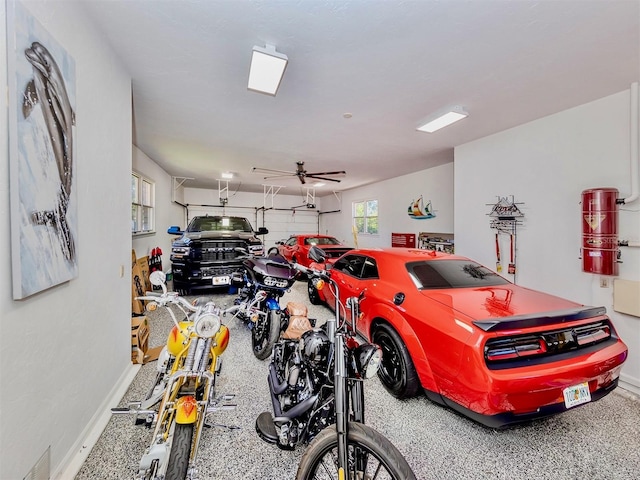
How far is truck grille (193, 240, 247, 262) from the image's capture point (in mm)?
4691

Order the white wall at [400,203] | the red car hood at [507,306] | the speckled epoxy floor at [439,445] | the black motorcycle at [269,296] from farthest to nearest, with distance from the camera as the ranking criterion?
the white wall at [400,203]
the black motorcycle at [269,296]
the red car hood at [507,306]
the speckled epoxy floor at [439,445]

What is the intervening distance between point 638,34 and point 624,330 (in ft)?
9.08

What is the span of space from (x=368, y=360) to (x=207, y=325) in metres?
0.85

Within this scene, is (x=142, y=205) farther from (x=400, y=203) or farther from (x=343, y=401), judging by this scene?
(x=400, y=203)

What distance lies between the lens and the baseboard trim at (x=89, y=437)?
1.47 m

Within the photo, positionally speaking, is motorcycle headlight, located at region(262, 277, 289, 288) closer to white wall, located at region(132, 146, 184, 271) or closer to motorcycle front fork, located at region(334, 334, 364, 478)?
motorcycle front fork, located at region(334, 334, 364, 478)

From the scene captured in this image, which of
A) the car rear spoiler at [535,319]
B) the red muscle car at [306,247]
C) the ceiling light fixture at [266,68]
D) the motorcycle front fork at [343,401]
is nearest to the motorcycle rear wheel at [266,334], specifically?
the motorcycle front fork at [343,401]

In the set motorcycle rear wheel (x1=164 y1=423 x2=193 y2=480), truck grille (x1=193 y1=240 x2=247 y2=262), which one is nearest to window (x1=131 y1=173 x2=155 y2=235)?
truck grille (x1=193 y1=240 x2=247 y2=262)

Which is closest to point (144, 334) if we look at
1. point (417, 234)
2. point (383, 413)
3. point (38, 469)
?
point (38, 469)

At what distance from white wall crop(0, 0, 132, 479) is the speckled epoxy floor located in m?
0.29

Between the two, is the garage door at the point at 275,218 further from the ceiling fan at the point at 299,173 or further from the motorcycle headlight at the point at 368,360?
the motorcycle headlight at the point at 368,360

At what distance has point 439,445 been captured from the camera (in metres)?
1.81

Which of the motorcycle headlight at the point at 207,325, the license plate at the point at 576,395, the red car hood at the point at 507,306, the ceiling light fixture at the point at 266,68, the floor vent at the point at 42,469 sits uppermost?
the ceiling light fixture at the point at 266,68

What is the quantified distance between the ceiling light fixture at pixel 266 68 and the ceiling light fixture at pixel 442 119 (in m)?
2.13
